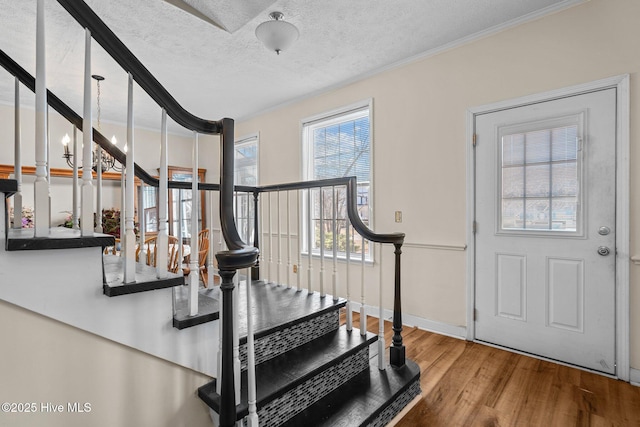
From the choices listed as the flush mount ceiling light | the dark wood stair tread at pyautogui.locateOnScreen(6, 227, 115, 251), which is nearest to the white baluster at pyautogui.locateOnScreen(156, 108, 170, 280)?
the dark wood stair tread at pyautogui.locateOnScreen(6, 227, 115, 251)

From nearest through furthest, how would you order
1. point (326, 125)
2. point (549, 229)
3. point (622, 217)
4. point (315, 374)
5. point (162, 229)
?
point (162, 229) < point (315, 374) < point (622, 217) < point (549, 229) < point (326, 125)

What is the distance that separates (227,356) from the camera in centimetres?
117

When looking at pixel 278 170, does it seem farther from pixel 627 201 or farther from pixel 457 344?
pixel 627 201

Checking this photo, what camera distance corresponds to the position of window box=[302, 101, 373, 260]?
355 cm

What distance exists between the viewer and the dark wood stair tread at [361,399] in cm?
150

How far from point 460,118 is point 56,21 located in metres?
3.38

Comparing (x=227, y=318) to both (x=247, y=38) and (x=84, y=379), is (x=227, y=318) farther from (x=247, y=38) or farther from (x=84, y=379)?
(x=247, y=38)

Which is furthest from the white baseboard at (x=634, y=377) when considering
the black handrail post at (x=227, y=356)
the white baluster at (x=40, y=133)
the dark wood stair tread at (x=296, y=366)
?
the white baluster at (x=40, y=133)

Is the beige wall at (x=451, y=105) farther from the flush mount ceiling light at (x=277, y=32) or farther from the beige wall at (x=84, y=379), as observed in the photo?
the beige wall at (x=84, y=379)

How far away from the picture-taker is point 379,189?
3373mm

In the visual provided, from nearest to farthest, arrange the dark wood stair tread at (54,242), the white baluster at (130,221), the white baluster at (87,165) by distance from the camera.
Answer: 1. the dark wood stair tread at (54,242)
2. the white baluster at (87,165)
3. the white baluster at (130,221)

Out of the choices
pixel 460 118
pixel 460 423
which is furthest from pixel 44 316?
pixel 460 118

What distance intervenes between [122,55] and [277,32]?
158 centimetres

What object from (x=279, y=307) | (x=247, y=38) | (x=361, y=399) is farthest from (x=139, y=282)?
(x=247, y=38)
